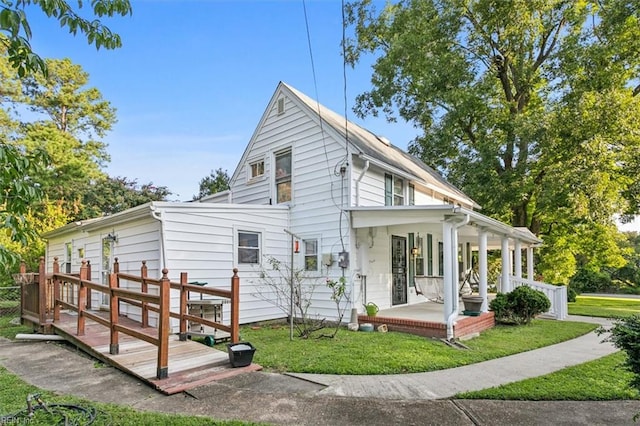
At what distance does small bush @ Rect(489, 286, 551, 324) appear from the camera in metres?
10.2

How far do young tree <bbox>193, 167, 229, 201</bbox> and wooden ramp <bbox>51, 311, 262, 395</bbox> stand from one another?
860 inches

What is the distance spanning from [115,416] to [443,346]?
5.66 meters

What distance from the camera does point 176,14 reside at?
27.0 feet

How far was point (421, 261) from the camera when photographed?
42.2ft

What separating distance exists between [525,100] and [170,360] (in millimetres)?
19370

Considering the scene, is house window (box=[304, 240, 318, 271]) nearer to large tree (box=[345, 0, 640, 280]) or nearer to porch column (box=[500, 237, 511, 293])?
porch column (box=[500, 237, 511, 293])

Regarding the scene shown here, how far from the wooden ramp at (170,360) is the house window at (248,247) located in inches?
111

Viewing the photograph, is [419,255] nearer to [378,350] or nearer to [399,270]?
[399,270]

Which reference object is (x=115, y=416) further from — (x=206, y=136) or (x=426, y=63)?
(x=206, y=136)

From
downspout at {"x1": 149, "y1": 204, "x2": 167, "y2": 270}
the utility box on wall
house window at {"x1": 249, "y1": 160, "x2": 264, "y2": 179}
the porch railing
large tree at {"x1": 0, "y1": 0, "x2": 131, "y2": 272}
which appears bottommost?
→ the porch railing

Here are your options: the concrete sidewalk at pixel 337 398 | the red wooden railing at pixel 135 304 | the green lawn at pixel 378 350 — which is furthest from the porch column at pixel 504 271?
the red wooden railing at pixel 135 304

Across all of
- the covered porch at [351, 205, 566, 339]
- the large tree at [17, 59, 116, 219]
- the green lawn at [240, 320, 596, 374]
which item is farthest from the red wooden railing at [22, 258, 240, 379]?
the large tree at [17, 59, 116, 219]

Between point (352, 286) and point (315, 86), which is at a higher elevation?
point (315, 86)

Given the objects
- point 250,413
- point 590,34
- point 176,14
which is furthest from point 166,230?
point 590,34
